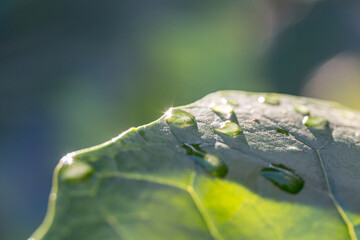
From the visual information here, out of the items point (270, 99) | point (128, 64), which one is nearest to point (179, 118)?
point (270, 99)

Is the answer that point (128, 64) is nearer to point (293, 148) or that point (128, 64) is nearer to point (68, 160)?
point (293, 148)

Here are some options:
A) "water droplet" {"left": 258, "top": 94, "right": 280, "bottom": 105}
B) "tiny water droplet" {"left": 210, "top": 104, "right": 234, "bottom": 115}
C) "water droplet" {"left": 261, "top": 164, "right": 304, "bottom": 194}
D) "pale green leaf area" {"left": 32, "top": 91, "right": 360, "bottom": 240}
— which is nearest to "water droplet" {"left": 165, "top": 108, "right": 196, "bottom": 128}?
"pale green leaf area" {"left": 32, "top": 91, "right": 360, "bottom": 240}

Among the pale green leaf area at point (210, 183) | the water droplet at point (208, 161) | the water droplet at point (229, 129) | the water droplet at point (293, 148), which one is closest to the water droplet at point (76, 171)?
the pale green leaf area at point (210, 183)

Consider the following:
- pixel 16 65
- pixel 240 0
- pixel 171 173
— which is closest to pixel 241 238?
pixel 171 173

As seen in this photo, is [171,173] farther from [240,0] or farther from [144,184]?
[240,0]

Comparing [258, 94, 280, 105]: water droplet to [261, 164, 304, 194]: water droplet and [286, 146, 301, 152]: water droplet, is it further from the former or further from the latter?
[261, 164, 304, 194]: water droplet

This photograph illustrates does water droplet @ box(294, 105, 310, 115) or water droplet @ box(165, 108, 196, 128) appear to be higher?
water droplet @ box(165, 108, 196, 128)

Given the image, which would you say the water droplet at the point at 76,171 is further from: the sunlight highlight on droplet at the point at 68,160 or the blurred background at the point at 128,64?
the blurred background at the point at 128,64
